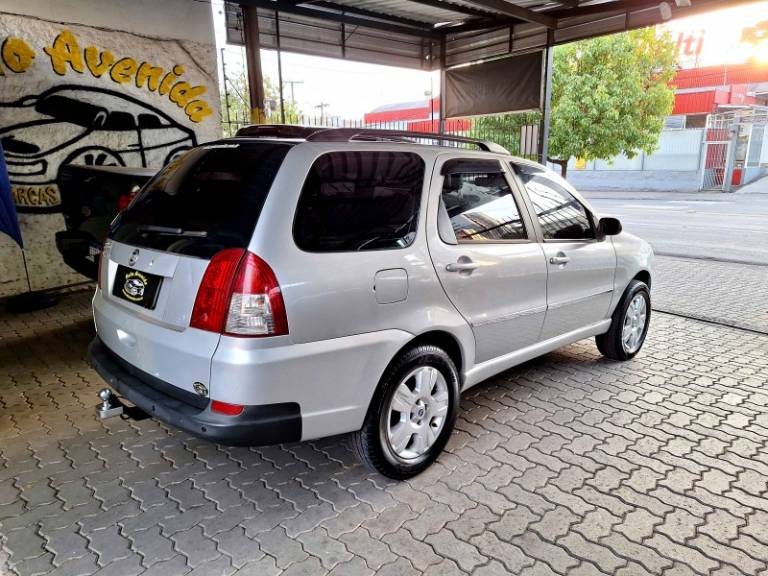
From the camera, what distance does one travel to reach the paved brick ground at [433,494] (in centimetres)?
237

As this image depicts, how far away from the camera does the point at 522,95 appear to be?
9.12m

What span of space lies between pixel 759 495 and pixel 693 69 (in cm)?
3437

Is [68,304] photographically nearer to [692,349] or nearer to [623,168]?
[692,349]

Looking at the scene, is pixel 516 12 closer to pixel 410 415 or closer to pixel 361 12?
pixel 361 12

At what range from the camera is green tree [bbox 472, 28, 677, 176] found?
1778 cm

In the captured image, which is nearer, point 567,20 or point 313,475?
point 313,475

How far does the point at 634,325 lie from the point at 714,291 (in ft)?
11.4

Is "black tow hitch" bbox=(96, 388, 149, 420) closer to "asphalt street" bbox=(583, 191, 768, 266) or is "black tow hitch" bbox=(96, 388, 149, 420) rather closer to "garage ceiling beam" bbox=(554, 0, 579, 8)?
"garage ceiling beam" bbox=(554, 0, 579, 8)

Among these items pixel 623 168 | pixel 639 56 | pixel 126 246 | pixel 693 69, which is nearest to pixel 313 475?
pixel 126 246

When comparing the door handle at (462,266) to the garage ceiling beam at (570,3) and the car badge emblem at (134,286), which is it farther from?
the garage ceiling beam at (570,3)

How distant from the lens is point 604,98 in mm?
17547

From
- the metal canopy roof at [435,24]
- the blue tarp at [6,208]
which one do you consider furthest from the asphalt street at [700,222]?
the blue tarp at [6,208]

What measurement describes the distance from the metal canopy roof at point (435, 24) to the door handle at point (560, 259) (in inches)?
174

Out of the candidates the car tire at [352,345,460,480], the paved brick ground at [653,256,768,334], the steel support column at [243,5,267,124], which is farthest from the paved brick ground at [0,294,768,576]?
the steel support column at [243,5,267,124]
